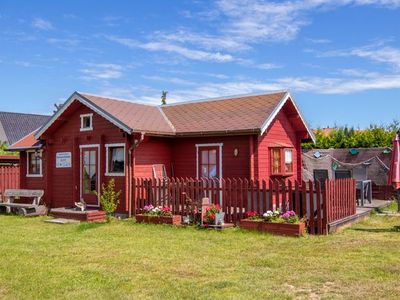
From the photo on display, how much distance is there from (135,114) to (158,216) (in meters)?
5.06

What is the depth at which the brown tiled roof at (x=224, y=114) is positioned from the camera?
50.4ft

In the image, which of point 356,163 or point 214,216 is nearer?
point 214,216

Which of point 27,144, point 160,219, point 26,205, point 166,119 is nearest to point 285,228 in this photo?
point 160,219

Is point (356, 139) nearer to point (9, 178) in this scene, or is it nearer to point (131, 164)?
Result: point (131, 164)

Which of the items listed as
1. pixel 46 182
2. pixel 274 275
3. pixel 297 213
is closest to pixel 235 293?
pixel 274 275

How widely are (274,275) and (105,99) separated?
12041mm

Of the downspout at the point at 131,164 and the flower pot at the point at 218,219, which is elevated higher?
the downspout at the point at 131,164

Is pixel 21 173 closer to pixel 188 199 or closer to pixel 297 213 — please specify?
pixel 188 199

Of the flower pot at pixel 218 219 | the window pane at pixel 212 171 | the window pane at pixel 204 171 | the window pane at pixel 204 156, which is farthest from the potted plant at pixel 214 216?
the window pane at pixel 204 156

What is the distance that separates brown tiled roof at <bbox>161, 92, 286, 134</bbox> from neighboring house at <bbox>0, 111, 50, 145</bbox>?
36081 millimetres

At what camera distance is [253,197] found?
12.5 metres

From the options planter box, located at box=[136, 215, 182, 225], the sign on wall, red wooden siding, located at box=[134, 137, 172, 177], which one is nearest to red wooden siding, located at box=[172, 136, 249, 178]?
red wooden siding, located at box=[134, 137, 172, 177]

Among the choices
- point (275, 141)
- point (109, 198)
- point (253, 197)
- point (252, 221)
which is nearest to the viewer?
point (252, 221)

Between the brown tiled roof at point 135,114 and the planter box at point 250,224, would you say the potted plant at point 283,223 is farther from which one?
the brown tiled roof at point 135,114
